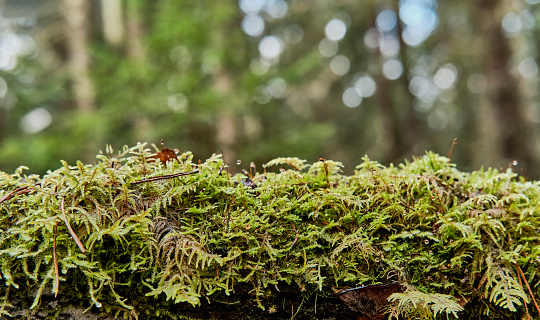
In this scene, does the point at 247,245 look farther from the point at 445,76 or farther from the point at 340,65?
the point at 445,76

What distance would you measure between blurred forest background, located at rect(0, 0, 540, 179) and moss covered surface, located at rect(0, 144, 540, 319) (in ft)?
15.6

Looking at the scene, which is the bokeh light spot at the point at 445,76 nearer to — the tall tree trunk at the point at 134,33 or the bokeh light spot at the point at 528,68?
the bokeh light spot at the point at 528,68

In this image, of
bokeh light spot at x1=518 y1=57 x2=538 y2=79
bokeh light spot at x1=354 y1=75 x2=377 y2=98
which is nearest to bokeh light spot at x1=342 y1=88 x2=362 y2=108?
bokeh light spot at x1=354 y1=75 x2=377 y2=98

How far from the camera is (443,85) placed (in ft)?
53.9

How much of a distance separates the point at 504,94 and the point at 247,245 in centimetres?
711

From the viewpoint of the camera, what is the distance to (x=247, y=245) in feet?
4.12

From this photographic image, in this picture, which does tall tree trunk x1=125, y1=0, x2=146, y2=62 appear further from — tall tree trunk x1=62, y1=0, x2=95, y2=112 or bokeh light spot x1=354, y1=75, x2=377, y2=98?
bokeh light spot x1=354, y1=75, x2=377, y2=98

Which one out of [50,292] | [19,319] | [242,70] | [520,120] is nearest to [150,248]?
[50,292]

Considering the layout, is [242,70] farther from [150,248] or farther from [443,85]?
[443,85]

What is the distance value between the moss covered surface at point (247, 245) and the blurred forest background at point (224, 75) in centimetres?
477

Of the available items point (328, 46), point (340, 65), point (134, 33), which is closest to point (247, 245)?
point (134, 33)

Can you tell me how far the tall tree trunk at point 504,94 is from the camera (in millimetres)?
6293

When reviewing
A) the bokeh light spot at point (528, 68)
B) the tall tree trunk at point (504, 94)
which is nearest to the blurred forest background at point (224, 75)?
the tall tree trunk at point (504, 94)

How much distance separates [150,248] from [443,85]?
18.2 meters
